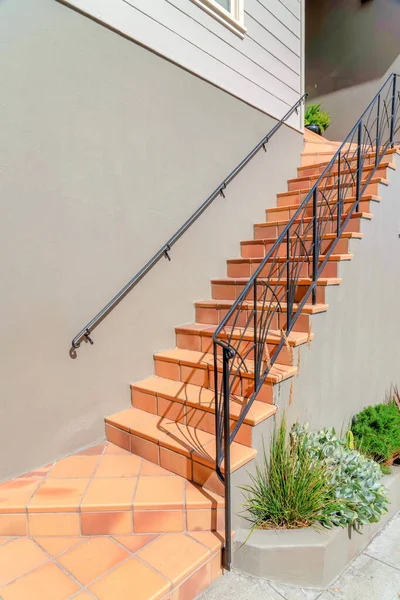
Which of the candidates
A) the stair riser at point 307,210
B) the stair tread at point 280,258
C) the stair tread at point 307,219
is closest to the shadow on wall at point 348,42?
the stair riser at point 307,210

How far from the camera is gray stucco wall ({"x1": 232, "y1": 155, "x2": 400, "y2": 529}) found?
2594 mm

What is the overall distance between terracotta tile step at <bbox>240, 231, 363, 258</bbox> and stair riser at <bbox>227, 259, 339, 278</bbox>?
18 centimetres

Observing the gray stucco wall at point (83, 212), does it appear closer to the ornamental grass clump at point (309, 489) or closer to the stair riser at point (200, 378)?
the stair riser at point (200, 378)

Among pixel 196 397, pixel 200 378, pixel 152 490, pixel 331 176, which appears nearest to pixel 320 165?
pixel 331 176

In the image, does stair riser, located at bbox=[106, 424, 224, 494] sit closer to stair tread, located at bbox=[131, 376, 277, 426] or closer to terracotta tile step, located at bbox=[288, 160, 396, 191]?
stair tread, located at bbox=[131, 376, 277, 426]

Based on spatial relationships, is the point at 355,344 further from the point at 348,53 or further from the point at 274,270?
the point at 348,53

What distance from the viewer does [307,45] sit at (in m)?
7.12

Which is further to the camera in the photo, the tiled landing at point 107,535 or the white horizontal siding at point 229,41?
the white horizontal siding at point 229,41

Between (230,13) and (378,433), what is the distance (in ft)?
13.6

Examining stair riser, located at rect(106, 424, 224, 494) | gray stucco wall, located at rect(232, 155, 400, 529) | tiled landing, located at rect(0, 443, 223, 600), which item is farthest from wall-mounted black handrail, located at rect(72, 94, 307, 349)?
gray stucco wall, located at rect(232, 155, 400, 529)

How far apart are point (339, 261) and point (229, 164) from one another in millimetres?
1687

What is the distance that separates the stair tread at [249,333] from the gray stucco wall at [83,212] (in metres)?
0.14

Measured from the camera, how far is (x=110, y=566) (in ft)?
6.09

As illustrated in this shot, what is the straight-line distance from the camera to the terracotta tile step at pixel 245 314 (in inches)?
105
